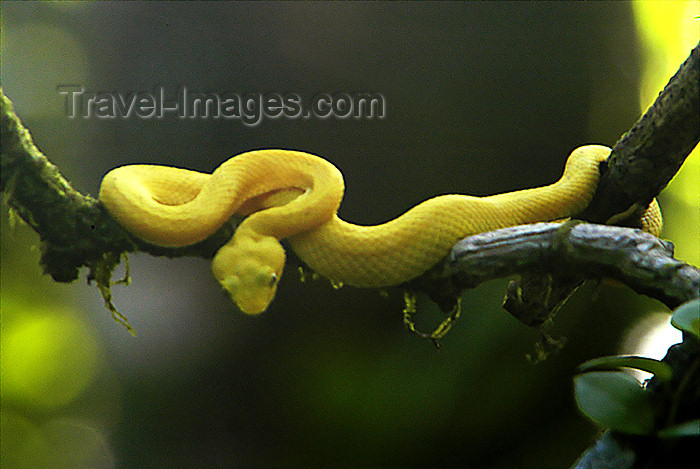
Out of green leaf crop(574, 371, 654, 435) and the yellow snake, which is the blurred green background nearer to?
the yellow snake

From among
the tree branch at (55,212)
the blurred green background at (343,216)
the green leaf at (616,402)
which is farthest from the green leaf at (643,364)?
the tree branch at (55,212)

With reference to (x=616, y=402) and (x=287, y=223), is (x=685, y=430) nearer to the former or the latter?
(x=616, y=402)

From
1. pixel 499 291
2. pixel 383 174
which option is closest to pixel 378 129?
pixel 383 174

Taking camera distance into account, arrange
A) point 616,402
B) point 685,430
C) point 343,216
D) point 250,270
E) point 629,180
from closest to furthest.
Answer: point 685,430 < point 616,402 < point 250,270 < point 629,180 < point 343,216

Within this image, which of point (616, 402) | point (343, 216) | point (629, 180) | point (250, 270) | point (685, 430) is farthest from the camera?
point (343, 216)

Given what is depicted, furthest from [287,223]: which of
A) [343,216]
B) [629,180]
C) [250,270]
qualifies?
[629,180]

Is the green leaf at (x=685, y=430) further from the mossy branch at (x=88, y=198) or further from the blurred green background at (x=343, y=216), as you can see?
the blurred green background at (x=343, y=216)
